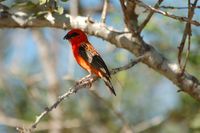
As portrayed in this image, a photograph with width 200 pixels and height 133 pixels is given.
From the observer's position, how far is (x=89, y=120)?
23.2 feet

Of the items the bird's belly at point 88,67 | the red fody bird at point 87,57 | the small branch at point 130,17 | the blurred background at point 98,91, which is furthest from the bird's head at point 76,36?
the blurred background at point 98,91

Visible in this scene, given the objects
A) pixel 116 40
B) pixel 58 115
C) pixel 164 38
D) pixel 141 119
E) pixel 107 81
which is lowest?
pixel 141 119

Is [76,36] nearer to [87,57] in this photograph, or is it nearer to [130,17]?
[87,57]

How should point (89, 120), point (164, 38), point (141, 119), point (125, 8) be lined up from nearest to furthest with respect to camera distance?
point (125, 8), point (164, 38), point (89, 120), point (141, 119)

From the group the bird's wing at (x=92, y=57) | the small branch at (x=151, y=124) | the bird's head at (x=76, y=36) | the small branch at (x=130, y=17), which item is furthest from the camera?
the small branch at (x=151, y=124)

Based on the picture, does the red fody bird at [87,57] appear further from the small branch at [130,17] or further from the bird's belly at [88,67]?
the small branch at [130,17]

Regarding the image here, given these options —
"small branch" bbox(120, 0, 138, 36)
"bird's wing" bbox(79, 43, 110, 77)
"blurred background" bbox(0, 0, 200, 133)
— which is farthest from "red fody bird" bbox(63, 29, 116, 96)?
"blurred background" bbox(0, 0, 200, 133)

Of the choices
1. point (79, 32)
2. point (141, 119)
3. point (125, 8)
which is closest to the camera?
point (125, 8)

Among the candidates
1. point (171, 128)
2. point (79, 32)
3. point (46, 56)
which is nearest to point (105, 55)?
point (46, 56)

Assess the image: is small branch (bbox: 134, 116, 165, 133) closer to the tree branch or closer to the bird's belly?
the bird's belly

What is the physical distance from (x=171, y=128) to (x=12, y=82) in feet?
7.65

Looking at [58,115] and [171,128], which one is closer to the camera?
[58,115]

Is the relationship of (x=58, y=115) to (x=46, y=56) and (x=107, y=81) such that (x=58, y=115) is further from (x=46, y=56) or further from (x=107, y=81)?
(x=107, y=81)

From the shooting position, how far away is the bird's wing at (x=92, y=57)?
377 cm
